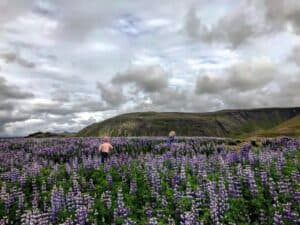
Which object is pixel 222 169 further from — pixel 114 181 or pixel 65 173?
pixel 65 173

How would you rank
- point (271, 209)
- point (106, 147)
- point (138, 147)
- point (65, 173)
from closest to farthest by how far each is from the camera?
point (271, 209) → point (65, 173) → point (106, 147) → point (138, 147)

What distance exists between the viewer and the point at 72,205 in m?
10.6

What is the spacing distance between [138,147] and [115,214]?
2175cm

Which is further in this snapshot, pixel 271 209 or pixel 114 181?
pixel 114 181

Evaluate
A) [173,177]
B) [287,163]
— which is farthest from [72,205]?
[287,163]

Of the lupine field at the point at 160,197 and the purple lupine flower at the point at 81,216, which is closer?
the purple lupine flower at the point at 81,216

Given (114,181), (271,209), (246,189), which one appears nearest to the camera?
(271,209)

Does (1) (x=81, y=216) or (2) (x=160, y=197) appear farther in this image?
(2) (x=160, y=197)

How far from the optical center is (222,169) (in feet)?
47.2

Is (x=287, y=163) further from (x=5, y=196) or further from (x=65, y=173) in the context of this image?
(x=5, y=196)

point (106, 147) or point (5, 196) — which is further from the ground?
point (106, 147)

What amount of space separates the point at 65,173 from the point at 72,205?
6.77 m

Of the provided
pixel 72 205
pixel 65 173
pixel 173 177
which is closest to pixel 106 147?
pixel 65 173

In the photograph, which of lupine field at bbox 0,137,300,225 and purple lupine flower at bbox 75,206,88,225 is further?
lupine field at bbox 0,137,300,225
